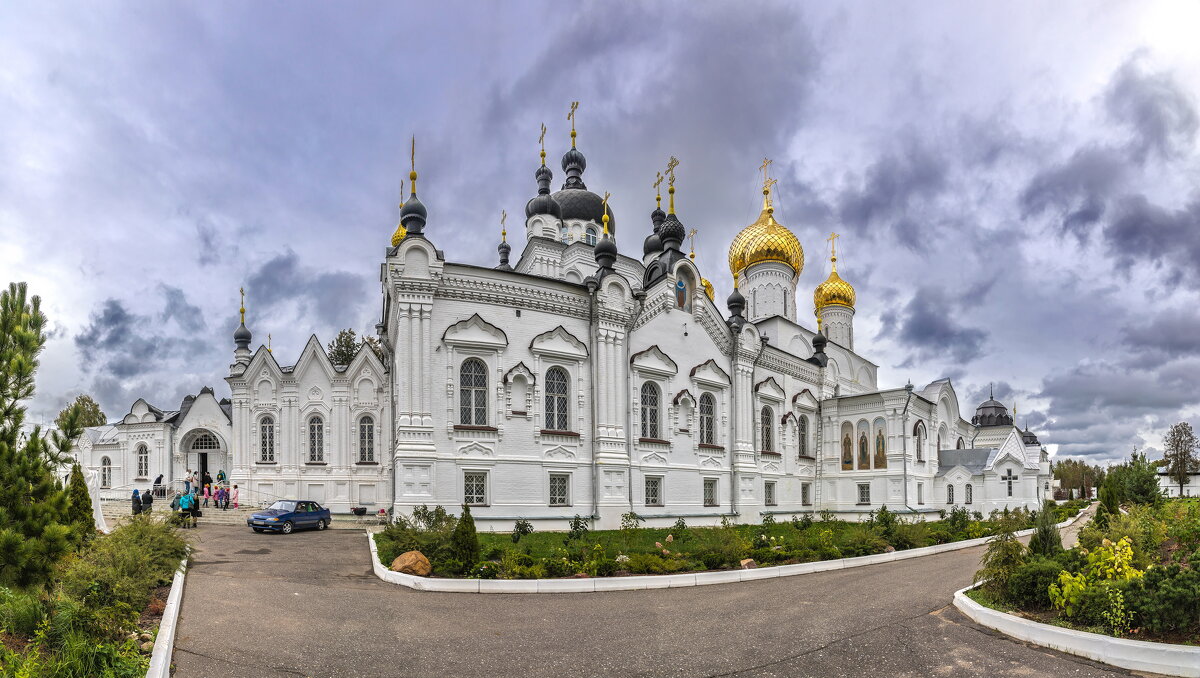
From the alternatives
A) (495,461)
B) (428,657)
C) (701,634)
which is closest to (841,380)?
(495,461)

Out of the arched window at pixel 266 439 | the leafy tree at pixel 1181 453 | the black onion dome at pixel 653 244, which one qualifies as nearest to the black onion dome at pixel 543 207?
the black onion dome at pixel 653 244

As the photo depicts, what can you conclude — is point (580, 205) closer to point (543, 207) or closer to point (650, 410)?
point (543, 207)

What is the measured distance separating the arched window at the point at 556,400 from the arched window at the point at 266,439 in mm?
12677

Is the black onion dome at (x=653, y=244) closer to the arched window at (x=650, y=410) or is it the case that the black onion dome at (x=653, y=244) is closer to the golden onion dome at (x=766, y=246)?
the arched window at (x=650, y=410)

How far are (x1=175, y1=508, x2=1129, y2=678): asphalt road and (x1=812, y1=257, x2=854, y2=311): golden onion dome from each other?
29.9 m

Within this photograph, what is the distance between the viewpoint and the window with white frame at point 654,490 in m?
24.1

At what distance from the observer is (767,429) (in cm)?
2995

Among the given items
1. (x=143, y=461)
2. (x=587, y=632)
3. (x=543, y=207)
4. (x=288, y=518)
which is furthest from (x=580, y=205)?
(x=587, y=632)

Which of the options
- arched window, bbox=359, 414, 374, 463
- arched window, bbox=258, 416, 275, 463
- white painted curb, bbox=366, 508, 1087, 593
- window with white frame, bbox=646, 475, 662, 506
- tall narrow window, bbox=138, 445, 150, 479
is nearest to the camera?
white painted curb, bbox=366, 508, 1087, 593

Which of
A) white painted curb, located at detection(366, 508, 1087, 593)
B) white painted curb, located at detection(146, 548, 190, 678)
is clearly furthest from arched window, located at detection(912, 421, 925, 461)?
white painted curb, located at detection(146, 548, 190, 678)

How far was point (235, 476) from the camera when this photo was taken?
28.0 m

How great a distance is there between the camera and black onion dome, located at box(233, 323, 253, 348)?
31130 mm

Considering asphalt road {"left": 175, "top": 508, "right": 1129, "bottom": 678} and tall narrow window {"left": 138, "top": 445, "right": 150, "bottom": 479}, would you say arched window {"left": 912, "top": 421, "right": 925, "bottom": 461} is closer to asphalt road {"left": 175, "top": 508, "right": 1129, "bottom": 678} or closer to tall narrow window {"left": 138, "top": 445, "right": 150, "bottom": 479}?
asphalt road {"left": 175, "top": 508, "right": 1129, "bottom": 678}

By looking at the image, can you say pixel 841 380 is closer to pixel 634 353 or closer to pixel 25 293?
pixel 634 353
